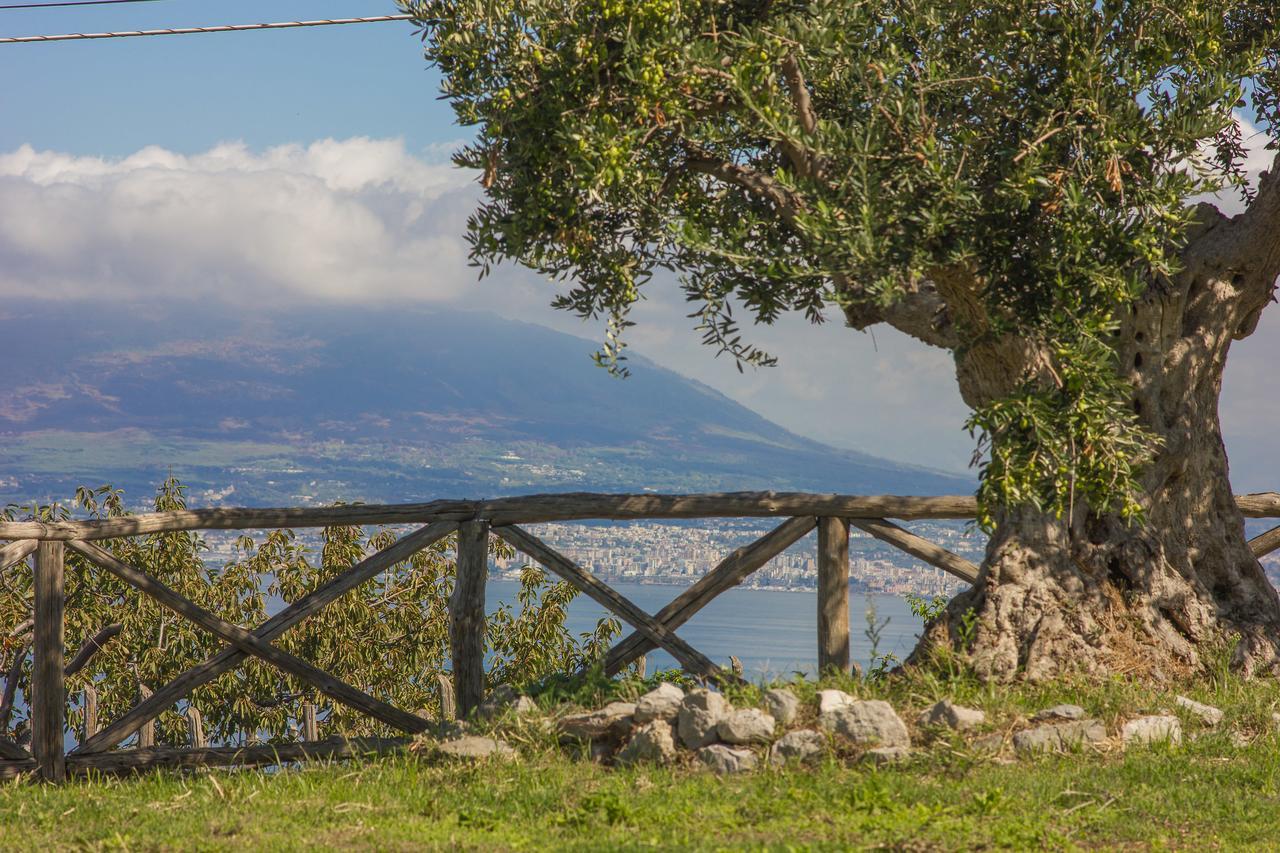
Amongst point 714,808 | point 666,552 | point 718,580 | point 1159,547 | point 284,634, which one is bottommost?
point 666,552

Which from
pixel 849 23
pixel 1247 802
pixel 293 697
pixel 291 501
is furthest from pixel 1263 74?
pixel 291 501

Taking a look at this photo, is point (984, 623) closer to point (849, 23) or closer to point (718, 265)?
point (718, 265)

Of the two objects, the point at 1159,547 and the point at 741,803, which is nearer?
the point at 741,803

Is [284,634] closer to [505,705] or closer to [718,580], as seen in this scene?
[718,580]

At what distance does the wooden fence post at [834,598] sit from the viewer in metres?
8.66

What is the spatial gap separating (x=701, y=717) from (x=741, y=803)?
98 centimetres

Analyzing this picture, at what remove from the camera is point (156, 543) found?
1825cm

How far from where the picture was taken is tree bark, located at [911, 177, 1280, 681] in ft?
25.6

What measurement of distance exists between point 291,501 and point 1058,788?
18463cm

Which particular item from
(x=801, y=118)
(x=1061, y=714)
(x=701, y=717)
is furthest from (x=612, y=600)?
(x=801, y=118)

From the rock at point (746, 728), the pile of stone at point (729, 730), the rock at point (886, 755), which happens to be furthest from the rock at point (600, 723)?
the rock at point (886, 755)

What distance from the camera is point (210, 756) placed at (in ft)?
27.2

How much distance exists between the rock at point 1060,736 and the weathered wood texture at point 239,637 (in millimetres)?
4154

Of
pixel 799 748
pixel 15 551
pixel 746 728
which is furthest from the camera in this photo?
pixel 15 551
